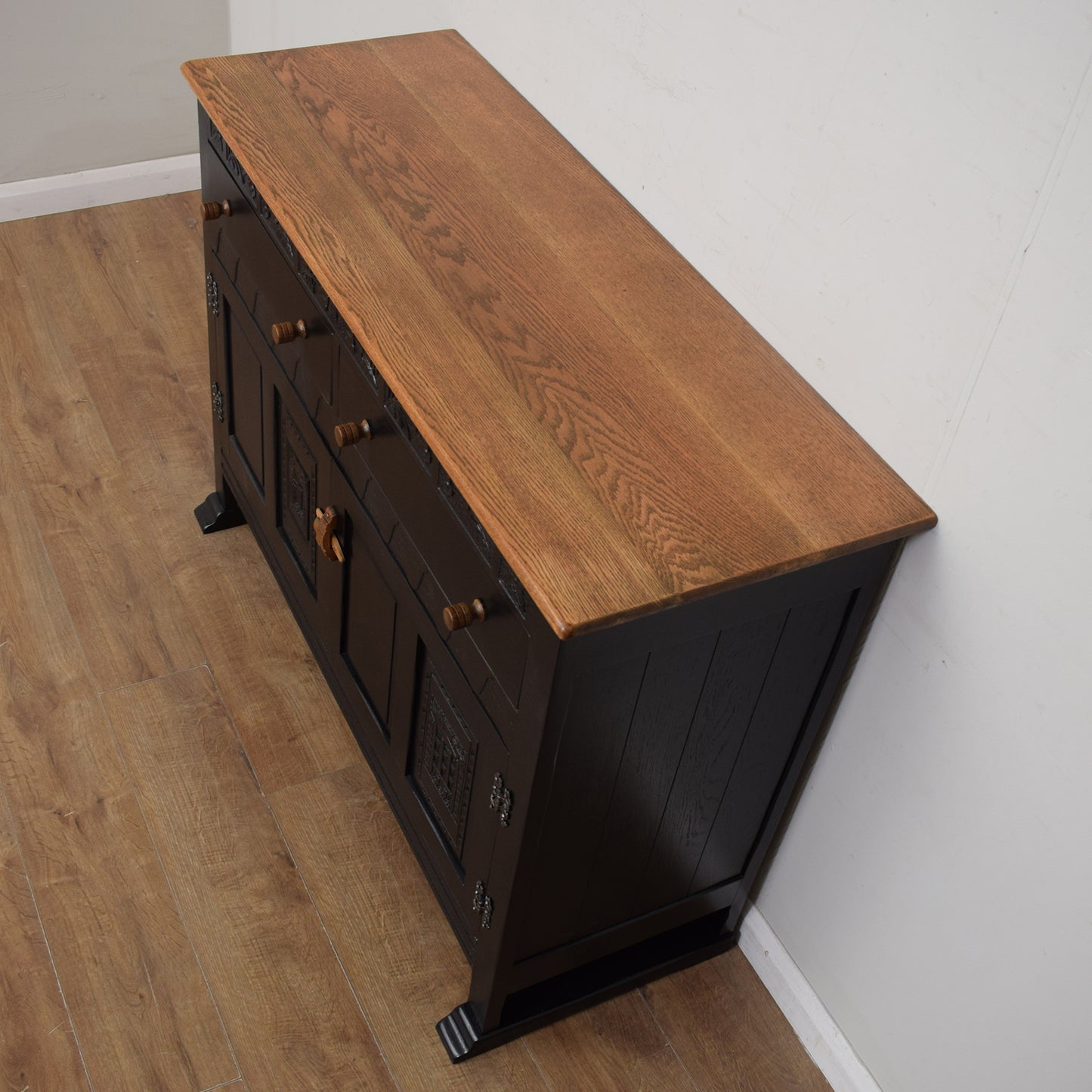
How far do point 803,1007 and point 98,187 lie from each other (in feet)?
9.18

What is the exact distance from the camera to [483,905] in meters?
1.65

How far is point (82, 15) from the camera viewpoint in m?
3.07

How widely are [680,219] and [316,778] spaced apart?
1150 millimetres

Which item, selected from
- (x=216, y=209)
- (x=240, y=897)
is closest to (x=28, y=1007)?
(x=240, y=897)

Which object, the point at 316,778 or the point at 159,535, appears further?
the point at 159,535

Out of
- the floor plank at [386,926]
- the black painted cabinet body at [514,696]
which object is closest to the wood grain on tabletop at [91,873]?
the floor plank at [386,926]

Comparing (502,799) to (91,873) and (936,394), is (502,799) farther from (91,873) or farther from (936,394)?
(91,873)

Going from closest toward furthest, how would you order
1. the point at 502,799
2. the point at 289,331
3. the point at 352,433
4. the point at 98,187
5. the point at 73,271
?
1. the point at 502,799
2. the point at 352,433
3. the point at 289,331
4. the point at 73,271
5. the point at 98,187

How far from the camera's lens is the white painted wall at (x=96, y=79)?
3055mm

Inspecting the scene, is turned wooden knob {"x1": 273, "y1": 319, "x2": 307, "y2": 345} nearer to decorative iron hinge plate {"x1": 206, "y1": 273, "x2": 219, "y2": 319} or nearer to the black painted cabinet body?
the black painted cabinet body

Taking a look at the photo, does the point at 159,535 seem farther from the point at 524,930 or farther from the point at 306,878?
the point at 524,930

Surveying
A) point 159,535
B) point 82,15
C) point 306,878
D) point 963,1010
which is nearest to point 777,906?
point 963,1010

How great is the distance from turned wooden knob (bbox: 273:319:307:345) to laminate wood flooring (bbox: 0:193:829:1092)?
0.78 m

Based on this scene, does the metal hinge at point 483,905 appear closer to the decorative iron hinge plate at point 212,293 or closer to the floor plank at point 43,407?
the decorative iron hinge plate at point 212,293
